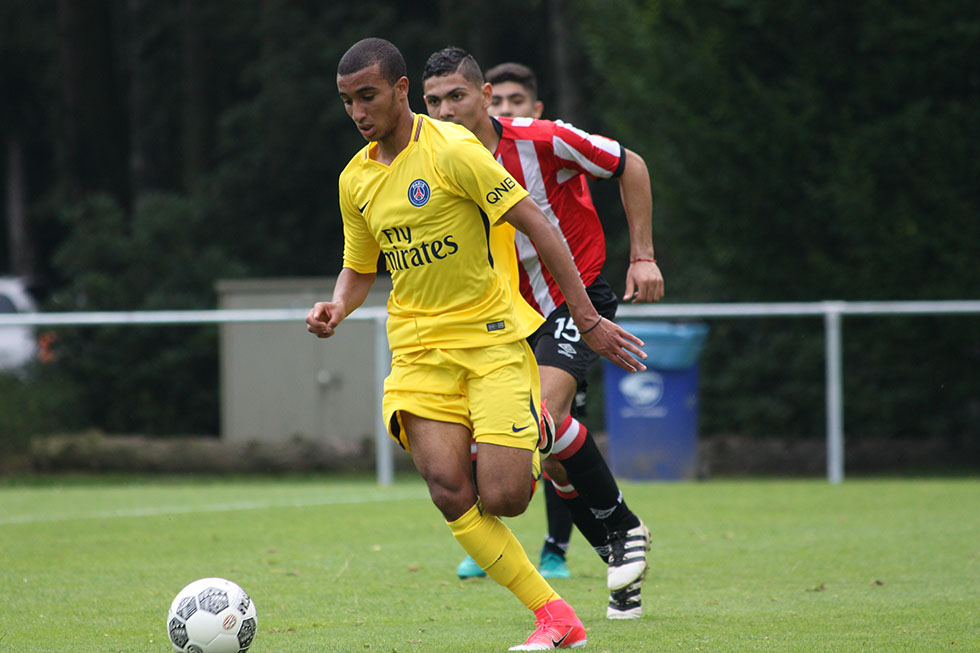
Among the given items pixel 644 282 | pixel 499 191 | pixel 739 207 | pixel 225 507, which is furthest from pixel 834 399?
pixel 499 191

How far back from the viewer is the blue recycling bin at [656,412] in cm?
1170

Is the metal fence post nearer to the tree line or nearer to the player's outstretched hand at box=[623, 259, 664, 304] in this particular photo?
the tree line

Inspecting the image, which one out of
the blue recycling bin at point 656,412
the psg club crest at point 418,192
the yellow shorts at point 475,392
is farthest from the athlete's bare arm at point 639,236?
the blue recycling bin at point 656,412

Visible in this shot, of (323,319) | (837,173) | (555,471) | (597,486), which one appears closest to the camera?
(323,319)

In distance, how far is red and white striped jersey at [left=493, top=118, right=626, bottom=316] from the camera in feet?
18.3

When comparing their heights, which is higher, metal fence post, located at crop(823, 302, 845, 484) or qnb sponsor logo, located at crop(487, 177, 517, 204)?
qnb sponsor logo, located at crop(487, 177, 517, 204)

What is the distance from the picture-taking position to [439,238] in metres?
4.59

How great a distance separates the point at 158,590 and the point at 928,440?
31.5ft

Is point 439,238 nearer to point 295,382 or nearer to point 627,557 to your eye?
point 627,557

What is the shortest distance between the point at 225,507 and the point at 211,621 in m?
5.87

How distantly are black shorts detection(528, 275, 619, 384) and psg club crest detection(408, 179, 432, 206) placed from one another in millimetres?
1092

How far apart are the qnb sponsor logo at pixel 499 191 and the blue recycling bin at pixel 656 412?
24.0ft

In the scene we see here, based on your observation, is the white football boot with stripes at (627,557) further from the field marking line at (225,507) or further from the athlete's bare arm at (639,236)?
the field marking line at (225,507)

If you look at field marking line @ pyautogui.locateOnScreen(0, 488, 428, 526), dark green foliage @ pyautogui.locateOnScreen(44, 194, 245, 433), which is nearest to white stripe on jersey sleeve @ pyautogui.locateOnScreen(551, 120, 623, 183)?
field marking line @ pyautogui.locateOnScreen(0, 488, 428, 526)
